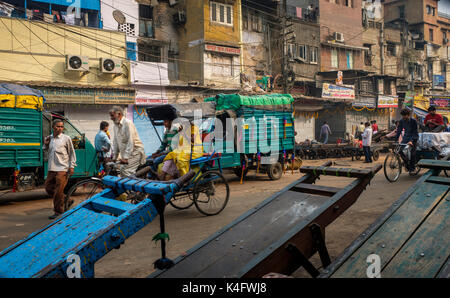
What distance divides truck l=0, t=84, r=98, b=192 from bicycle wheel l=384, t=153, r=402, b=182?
8099 millimetres

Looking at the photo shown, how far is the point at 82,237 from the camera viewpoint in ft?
9.61

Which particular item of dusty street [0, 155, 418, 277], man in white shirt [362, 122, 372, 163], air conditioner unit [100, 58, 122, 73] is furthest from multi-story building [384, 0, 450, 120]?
dusty street [0, 155, 418, 277]

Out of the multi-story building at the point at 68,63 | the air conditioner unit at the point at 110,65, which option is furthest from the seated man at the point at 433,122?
the air conditioner unit at the point at 110,65

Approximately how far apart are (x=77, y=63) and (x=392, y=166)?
561 inches

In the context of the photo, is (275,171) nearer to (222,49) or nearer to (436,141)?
(436,141)

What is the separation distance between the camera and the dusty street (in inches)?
179

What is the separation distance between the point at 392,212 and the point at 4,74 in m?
17.1

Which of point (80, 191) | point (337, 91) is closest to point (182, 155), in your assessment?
point (80, 191)

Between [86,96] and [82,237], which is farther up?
[86,96]

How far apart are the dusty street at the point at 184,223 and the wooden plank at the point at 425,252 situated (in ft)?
5.23

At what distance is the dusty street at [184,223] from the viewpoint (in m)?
4.55

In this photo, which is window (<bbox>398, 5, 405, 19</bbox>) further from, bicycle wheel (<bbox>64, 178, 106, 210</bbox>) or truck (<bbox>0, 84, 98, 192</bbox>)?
bicycle wheel (<bbox>64, 178, 106, 210</bbox>)

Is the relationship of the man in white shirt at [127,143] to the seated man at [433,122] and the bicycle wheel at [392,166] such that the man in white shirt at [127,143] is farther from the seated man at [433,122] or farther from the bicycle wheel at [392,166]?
the seated man at [433,122]

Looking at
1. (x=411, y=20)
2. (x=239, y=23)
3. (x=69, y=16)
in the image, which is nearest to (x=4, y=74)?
(x=69, y=16)
